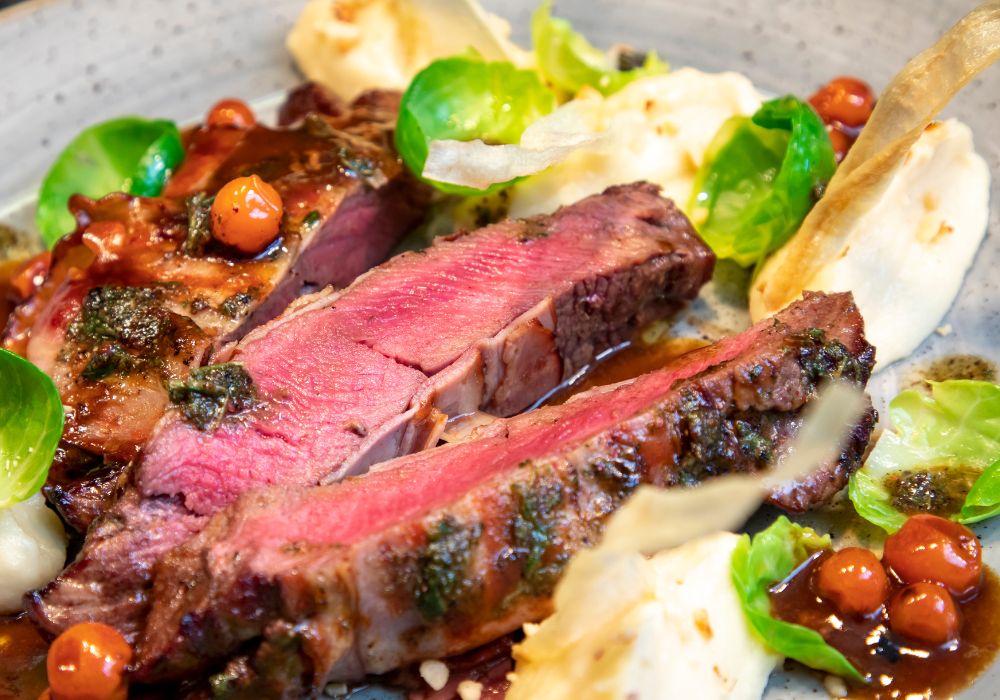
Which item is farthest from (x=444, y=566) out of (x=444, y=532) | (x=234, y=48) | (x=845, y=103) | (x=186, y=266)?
(x=234, y=48)

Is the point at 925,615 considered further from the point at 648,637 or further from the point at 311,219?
the point at 311,219

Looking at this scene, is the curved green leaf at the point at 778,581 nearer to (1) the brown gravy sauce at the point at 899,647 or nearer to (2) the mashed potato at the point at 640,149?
(1) the brown gravy sauce at the point at 899,647

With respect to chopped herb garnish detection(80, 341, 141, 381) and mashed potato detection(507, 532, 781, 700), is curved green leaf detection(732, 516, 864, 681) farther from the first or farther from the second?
chopped herb garnish detection(80, 341, 141, 381)

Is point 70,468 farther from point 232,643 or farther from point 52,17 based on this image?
point 52,17

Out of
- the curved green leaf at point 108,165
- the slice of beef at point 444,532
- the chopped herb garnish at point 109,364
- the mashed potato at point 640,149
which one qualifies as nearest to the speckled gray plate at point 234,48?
the curved green leaf at point 108,165

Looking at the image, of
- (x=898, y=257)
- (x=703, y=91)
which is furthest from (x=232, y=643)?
(x=703, y=91)

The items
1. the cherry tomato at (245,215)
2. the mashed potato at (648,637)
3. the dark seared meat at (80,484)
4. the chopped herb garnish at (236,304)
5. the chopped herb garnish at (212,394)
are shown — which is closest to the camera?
the mashed potato at (648,637)

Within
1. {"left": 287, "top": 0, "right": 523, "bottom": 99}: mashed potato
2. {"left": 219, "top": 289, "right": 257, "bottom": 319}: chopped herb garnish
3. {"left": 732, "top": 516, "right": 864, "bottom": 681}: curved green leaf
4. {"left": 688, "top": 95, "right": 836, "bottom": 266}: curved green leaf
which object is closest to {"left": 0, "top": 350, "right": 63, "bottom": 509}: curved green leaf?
{"left": 219, "top": 289, "right": 257, "bottom": 319}: chopped herb garnish
